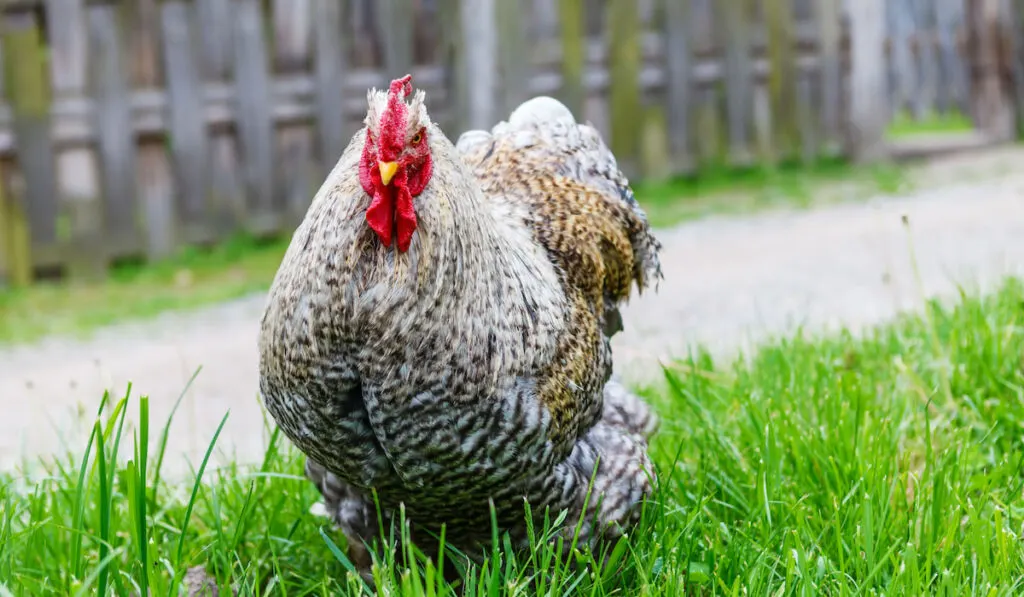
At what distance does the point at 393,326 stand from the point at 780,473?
Answer: 4.33 ft

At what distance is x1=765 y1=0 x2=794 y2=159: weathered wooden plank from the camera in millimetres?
10711

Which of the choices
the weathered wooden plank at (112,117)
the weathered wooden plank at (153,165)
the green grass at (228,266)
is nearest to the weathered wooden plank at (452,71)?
the green grass at (228,266)

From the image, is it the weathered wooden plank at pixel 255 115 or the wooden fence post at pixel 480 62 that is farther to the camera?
the wooden fence post at pixel 480 62

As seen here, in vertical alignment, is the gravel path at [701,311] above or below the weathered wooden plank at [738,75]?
below

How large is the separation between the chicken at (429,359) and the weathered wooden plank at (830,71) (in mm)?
8606

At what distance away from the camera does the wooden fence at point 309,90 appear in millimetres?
8016

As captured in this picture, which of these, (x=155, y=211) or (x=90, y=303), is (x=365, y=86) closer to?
(x=155, y=211)

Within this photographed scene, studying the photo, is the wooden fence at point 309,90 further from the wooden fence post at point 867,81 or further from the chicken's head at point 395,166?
the chicken's head at point 395,166

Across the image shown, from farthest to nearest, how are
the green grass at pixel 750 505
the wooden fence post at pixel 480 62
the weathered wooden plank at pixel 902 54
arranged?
the weathered wooden plank at pixel 902 54
the wooden fence post at pixel 480 62
the green grass at pixel 750 505

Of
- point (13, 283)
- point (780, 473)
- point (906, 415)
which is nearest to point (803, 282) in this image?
point (906, 415)

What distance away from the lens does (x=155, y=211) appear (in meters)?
8.41

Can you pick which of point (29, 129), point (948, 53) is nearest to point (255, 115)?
point (29, 129)

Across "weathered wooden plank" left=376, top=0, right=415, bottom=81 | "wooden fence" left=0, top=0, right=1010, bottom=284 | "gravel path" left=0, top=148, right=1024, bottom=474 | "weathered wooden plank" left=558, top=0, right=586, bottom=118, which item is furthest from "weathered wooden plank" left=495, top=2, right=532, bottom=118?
"gravel path" left=0, top=148, right=1024, bottom=474

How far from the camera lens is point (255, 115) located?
8633mm
